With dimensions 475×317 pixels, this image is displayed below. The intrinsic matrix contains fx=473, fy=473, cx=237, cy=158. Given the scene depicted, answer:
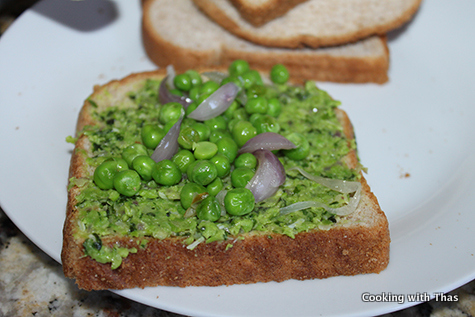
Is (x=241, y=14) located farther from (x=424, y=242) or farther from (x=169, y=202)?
(x=424, y=242)

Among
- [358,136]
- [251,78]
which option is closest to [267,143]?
[251,78]

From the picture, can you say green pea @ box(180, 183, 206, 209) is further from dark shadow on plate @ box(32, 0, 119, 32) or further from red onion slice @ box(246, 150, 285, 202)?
dark shadow on plate @ box(32, 0, 119, 32)

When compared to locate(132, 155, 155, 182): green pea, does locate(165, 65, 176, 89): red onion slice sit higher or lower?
higher

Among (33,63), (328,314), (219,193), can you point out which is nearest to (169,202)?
(219,193)

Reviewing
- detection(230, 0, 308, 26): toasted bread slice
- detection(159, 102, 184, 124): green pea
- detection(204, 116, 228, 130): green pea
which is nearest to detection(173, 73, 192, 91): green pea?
detection(159, 102, 184, 124): green pea

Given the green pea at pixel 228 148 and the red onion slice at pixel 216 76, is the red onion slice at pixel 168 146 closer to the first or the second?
the green pea at pixel 228 148

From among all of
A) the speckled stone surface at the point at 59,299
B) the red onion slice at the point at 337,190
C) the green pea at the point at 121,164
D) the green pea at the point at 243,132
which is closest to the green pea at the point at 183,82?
the green pea at the point at 243,132
